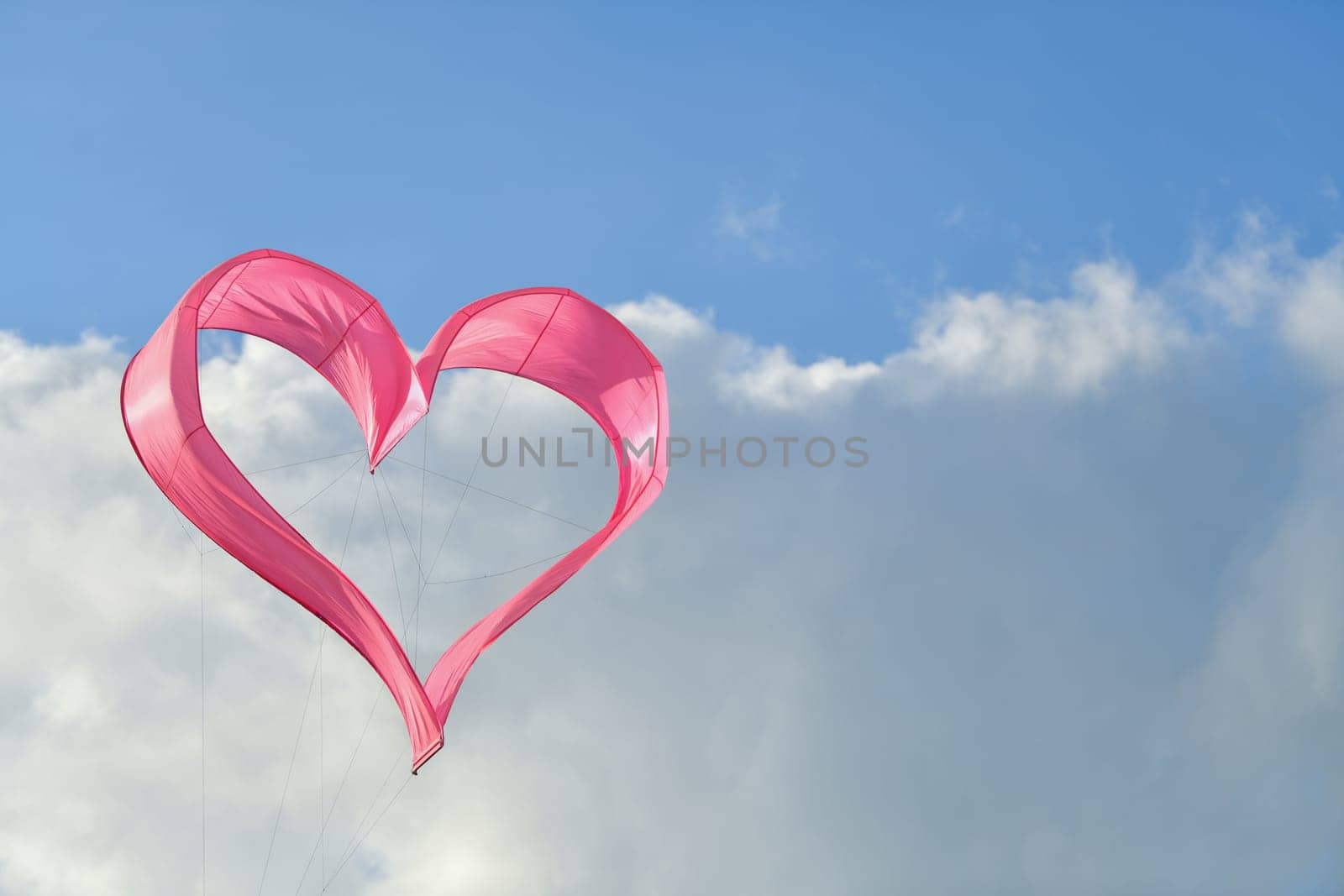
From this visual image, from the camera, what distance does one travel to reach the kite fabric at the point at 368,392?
67.5 feet

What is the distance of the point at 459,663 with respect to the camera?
894 inches

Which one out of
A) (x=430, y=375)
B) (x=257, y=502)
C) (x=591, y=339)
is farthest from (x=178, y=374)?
(x=591, y=339)

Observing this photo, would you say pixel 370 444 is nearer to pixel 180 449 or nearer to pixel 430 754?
pixel 180 449

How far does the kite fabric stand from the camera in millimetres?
20578

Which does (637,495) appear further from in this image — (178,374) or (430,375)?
(178,374)

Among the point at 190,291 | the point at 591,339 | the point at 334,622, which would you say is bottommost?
the point at 334,622

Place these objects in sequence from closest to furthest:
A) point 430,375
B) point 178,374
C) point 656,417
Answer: point 178,374
point 430,375
point 656,417

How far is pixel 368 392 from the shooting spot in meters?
24.3

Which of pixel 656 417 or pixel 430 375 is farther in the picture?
pixel 656 417

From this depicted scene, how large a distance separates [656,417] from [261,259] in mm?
7832

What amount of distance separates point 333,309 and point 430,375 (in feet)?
7.09

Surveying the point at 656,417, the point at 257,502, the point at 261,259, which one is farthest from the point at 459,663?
the point at 261,259

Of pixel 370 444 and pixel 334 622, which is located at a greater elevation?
pixel 370 444

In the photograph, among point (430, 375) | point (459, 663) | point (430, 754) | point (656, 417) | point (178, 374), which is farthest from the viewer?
point (656, 417)
